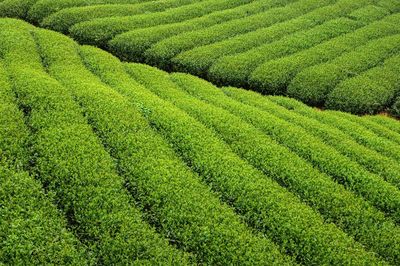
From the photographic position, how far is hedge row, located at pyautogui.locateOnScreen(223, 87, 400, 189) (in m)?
12.8

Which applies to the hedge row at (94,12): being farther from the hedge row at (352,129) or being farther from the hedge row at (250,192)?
the hedge row at (352,129)

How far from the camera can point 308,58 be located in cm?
2116

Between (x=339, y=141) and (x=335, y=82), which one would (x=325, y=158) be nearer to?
(x=339, y=141)

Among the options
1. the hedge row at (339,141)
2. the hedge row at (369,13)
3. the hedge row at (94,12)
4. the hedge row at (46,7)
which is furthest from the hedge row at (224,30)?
the hedge row at (46,7)

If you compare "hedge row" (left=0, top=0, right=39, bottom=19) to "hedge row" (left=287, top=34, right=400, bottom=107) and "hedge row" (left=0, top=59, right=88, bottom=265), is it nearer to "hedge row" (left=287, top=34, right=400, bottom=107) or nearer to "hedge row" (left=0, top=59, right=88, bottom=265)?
"hedge row" (left=0, top=59, right=88, bottom=265)

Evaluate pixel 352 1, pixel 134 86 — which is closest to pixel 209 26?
pixel 134 86

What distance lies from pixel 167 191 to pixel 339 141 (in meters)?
6.59

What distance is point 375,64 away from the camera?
21766 millimetres

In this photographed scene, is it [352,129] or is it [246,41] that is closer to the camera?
[352,129]

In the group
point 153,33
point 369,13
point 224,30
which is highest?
point 369,13

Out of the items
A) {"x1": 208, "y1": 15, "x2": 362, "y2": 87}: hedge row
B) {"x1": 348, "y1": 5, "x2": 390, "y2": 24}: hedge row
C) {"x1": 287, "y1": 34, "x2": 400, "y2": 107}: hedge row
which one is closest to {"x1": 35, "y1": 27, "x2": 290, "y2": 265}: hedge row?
{"x1": 208, "y1": 15, "x2": 362, "y2": 87}: hedge row

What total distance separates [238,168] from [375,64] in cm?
1355

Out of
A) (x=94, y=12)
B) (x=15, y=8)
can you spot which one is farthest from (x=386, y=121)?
(x=15, y=8)

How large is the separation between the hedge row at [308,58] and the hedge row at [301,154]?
11.5 feet
